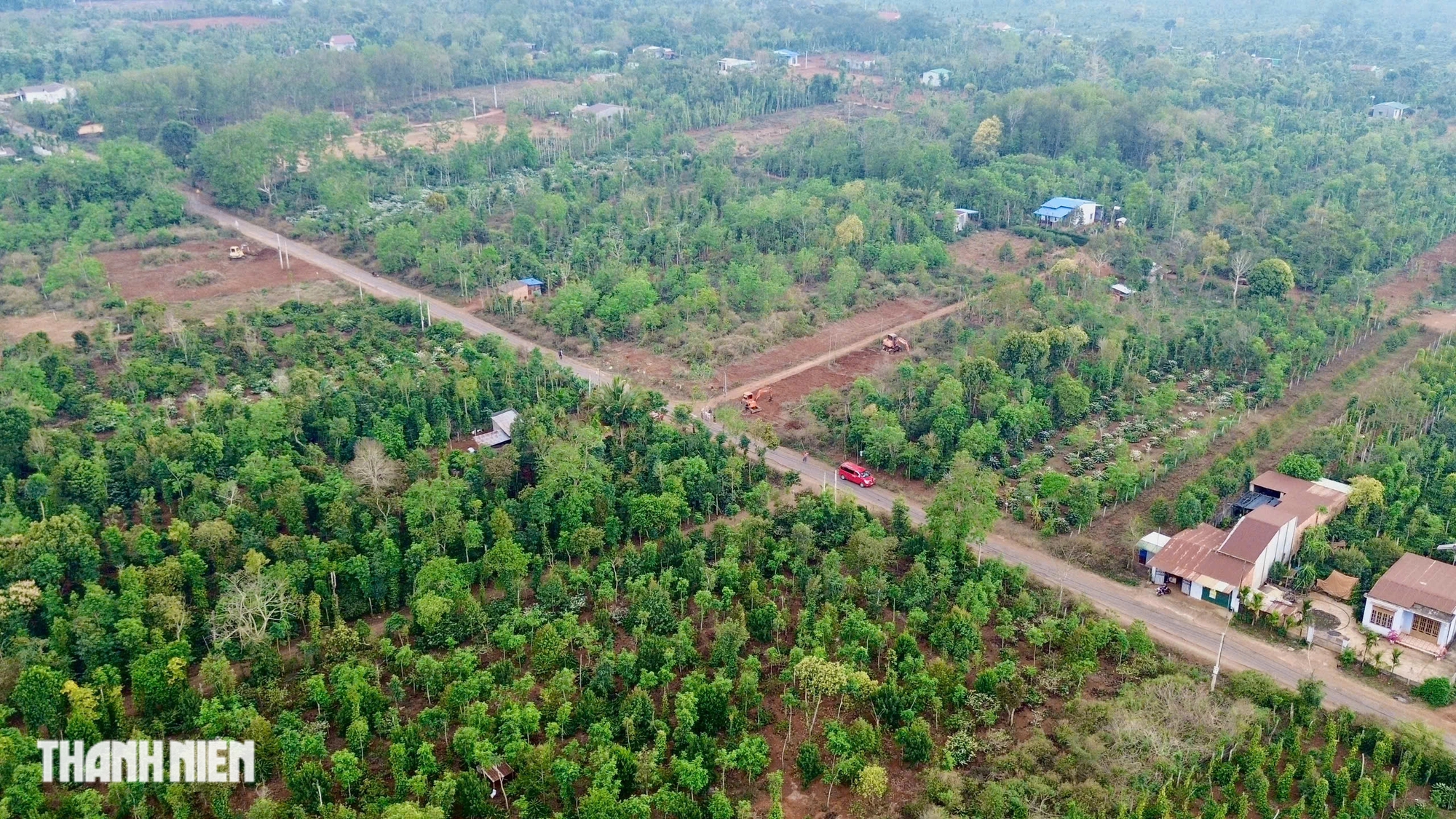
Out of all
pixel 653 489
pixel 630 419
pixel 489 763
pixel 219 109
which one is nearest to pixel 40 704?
pixel 489 763

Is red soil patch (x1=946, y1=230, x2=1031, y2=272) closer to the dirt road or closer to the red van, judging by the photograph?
the dirt road

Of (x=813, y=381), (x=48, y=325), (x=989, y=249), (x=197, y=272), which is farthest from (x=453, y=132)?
(x=813, y=381)

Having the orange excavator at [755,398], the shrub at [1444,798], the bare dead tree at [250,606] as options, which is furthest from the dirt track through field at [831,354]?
the shrub at [1444,798]

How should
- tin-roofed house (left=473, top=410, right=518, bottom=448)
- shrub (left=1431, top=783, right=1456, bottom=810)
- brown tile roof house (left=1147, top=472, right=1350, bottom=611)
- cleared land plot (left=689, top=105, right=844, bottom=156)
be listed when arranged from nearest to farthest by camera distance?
shrub (left=1431, top=783, right=1456, bottom=810) → brown tile roof house (left=1147, top=472, right=1350, bottom=611) → tin-roofed house (left=473, top=410, right=518, bottom=448) → cleared land plot (left=689, top=105, right=844, bottom=156)

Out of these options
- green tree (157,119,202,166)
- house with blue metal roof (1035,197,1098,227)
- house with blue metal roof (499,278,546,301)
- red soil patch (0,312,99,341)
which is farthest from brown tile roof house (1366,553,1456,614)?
green tree (157,119,202,166)

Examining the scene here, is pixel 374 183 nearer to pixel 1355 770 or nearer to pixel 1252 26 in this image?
pixel 1355 770

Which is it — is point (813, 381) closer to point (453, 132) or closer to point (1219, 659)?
point (1219, 659)
